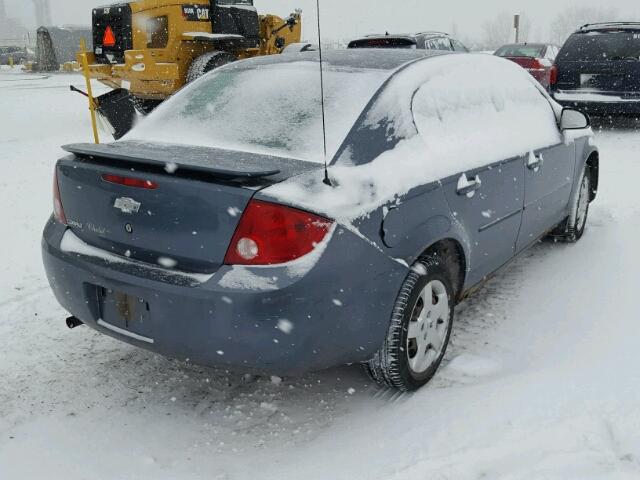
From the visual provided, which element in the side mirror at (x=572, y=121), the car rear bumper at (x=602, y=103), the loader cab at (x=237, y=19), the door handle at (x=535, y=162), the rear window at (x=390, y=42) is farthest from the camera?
the loader cab at (x=237, y=19)

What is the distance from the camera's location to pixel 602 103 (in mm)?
9586

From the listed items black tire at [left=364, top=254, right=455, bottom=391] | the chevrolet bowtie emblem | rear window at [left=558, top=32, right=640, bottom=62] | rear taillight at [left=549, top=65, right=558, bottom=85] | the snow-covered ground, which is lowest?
the snow-covered ground

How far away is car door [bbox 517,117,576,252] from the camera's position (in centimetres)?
388

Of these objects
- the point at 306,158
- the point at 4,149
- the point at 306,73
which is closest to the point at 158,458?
the point at 306,158

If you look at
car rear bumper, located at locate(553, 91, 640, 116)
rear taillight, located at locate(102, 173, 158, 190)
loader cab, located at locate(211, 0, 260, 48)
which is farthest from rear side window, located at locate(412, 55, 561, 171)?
loader cab, located at locate(211, 0, 260, 48)

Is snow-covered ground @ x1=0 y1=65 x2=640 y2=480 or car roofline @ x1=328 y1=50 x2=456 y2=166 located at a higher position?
car roofline @ x1=328 y1=50 x2=456 y2=166

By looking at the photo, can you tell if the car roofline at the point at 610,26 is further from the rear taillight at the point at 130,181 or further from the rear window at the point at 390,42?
the rear taillight at the point at 130,181

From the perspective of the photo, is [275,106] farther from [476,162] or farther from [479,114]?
[479,114]

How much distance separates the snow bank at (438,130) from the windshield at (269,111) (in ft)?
0.47

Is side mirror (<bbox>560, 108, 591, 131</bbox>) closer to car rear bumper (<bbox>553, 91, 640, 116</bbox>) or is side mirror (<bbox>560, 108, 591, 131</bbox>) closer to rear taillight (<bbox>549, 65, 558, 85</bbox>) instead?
car rear bumper (<bbox>553, 91, 640, 116</bbox>)

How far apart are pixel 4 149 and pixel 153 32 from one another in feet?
10.2

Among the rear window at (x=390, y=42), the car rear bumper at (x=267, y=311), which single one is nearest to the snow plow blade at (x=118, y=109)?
the rear window at (x=390, y=42)

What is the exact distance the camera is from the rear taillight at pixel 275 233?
2342 mm

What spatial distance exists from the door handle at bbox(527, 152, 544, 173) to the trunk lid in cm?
176
